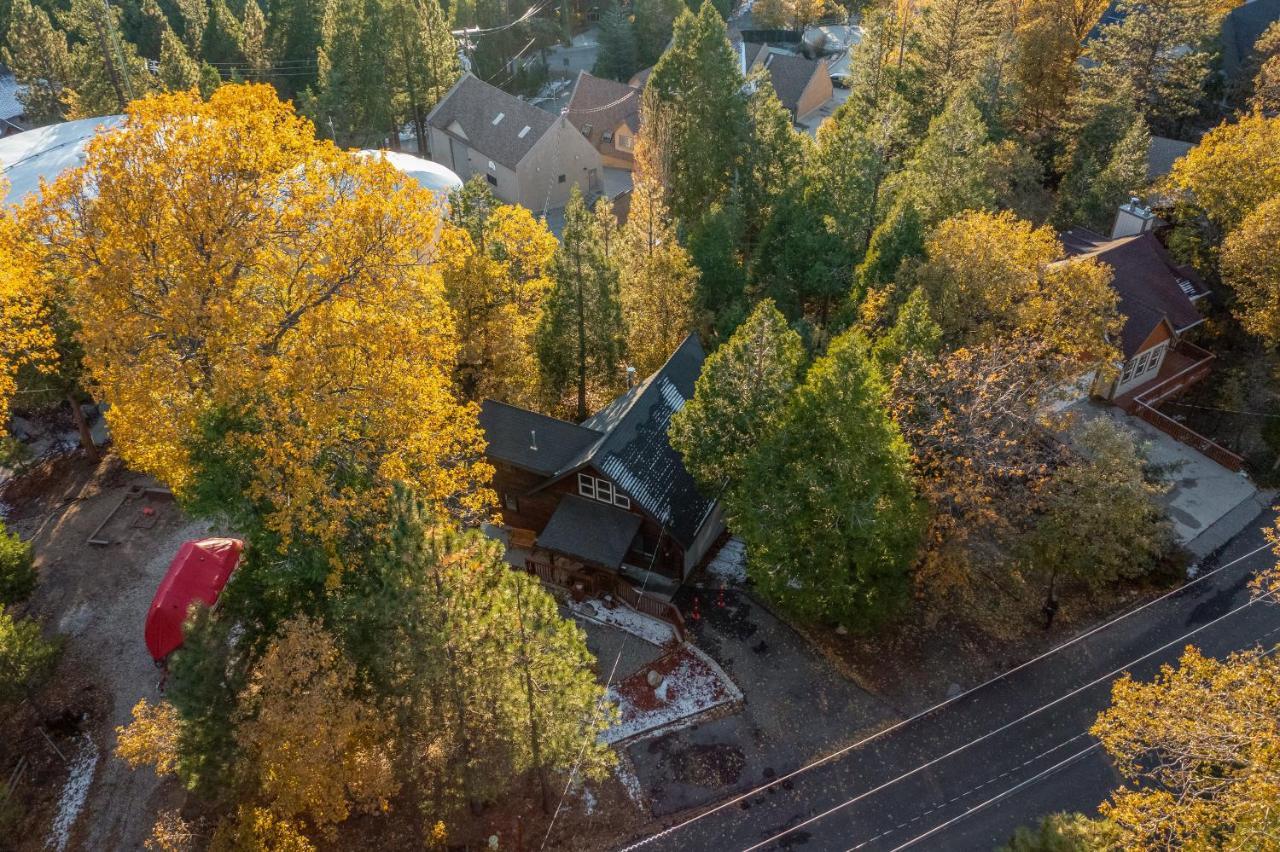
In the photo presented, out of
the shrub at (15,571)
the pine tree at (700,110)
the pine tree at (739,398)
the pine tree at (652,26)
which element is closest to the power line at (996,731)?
the pine tree at (739,398)

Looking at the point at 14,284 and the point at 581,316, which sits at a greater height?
the point at 14,284

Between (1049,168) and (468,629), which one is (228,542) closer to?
(468,629)

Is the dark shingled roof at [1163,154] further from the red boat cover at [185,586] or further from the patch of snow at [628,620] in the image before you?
the red boat cover at [185,586]

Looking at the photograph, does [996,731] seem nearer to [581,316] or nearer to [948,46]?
[581,316]

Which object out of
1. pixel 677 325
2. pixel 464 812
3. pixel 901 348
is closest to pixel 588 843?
pixel 464 812

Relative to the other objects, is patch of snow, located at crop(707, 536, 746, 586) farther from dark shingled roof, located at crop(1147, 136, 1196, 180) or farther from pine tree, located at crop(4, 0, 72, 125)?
pine tree, located at crop(4, 0, 72, 125)

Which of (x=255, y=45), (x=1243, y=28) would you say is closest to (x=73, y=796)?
(x=255, y=45)
